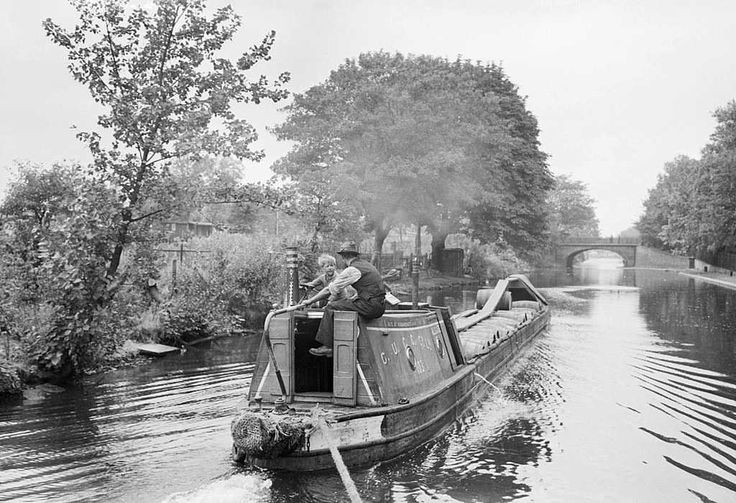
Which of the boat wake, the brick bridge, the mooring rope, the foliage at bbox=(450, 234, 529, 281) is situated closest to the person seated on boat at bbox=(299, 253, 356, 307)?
the mooring rope

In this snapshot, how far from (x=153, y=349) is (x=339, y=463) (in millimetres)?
10402

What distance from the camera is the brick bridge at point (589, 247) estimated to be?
84875 mm

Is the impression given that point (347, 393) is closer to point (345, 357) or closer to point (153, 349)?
point (345, 357)

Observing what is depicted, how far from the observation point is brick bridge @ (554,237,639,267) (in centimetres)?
8488

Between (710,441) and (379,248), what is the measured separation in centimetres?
2969

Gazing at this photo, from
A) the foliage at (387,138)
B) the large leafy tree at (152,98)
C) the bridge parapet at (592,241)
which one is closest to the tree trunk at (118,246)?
the large leafy tree at (152,98)

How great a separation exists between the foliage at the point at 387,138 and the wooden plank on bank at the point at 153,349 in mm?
14584

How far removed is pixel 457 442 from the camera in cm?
968

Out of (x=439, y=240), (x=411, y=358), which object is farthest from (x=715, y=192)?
(x=411, y=358)

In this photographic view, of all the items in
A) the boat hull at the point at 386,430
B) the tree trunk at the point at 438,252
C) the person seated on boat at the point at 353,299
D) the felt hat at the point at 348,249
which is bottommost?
the boat hull at the point at 386,430

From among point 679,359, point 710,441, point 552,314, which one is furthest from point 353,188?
point 710,441

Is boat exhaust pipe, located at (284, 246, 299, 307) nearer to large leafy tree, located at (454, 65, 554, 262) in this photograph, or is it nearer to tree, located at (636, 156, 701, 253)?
large leafy tree, located at (454, 65, 554, 262)

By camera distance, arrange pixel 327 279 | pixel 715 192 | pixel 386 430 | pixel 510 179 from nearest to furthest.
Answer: pixel 386 430 → pixel 327 279 → pixel 510 179 → pixel 715 192

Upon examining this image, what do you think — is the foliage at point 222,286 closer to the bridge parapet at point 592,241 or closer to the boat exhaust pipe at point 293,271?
the boat exhaust pipe at point 293,271
